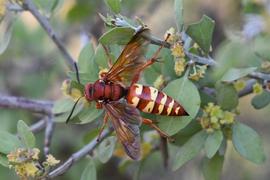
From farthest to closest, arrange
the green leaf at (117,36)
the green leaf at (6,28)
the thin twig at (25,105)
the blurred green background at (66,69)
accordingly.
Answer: the blurred green background at (66,69) → the thin twig at (25,105) → the green leaf at (6,28) → the green leaf at (117,36)

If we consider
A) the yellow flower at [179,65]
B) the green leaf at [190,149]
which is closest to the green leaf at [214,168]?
the green leaf at [190,149]

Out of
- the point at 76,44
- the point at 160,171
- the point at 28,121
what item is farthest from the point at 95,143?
the point at 76,44

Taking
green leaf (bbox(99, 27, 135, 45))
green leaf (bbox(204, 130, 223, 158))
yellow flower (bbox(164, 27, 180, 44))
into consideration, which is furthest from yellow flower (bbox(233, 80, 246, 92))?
green leaf (bbox(99, 27, 135, 45))

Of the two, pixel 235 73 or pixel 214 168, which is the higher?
pixel 235 73

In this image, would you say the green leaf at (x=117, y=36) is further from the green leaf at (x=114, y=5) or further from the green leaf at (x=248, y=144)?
the green leaf at (x=248, y=144)

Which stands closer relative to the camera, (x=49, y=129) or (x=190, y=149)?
(x=190, y=149)

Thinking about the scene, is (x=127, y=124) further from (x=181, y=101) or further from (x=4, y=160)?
(x=4, y=160)

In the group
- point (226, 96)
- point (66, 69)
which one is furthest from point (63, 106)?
point (66, 69)
